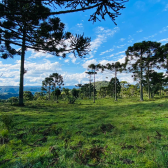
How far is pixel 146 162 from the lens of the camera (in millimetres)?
2635

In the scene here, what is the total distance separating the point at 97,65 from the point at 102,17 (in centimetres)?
2116

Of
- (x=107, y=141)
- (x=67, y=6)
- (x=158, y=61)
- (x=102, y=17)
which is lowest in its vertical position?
(x=107, y=141)

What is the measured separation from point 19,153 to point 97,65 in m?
23.1

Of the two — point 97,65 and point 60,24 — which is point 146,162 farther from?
point 97,65

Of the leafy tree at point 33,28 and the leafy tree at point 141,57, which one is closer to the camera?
the leafy tree at point 33,28

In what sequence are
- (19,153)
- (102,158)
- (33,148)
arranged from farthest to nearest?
(33,148) → (19,153) → (102,158)

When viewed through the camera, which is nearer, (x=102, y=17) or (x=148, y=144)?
(x=148, y=144)

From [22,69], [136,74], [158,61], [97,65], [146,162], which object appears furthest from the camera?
[97,65]

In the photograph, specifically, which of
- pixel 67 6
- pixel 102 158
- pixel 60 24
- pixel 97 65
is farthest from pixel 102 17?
pixel 97 65

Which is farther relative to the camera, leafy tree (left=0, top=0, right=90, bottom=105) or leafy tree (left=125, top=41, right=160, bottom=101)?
leafy tree (left=125, top=41, right=160, bottom=101)

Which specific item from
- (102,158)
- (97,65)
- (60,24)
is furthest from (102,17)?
(97,65)

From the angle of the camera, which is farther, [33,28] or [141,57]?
[141,57]

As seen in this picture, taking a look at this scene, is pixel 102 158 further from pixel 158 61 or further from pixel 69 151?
pixel 158 61

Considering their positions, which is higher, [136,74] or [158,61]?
[158,61]
